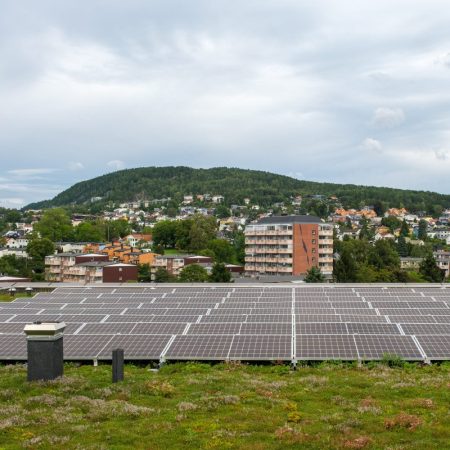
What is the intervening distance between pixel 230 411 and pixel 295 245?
89781 millimetres

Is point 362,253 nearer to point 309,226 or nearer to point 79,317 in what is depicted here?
point 309,226

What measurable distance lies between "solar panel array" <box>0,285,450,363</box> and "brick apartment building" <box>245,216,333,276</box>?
2568 inches

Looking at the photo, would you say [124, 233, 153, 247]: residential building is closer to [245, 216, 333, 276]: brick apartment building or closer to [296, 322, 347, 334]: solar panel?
[245, 216, 333, 276]: brick apartment building

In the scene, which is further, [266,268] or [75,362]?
[266,268]

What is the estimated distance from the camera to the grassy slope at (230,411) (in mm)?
11258

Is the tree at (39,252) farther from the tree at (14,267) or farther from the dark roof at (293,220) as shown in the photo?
the dark roof at (293,220)

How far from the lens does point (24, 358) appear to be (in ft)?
73.0

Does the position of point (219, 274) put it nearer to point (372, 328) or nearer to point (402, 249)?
point (372, 328)

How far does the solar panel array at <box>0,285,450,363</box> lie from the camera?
21.8 m

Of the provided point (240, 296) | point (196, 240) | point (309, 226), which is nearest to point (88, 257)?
point (196, 240)

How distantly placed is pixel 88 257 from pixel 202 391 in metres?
95.9

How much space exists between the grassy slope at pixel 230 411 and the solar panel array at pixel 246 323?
2.69 m

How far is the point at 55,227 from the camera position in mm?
161500

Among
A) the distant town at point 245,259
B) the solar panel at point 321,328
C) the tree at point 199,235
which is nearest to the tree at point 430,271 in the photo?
the distant town at point 245,259
